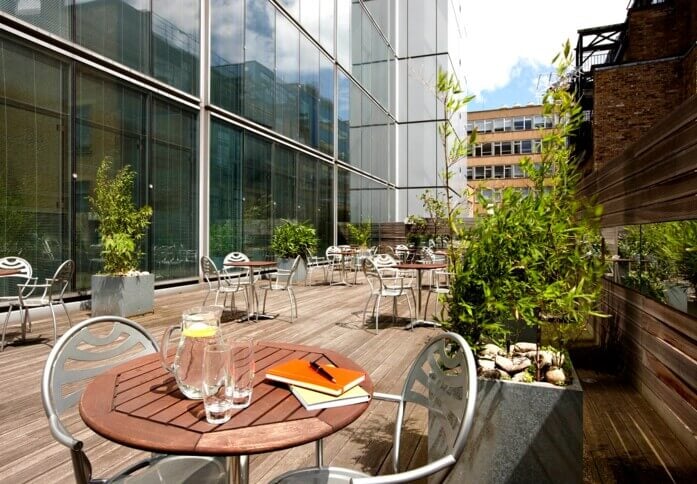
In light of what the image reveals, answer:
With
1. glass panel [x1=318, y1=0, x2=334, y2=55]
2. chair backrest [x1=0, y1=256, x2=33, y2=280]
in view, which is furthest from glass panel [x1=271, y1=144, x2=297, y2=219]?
chair backrest [x1=0, y1=256, x2=33, y2=280]

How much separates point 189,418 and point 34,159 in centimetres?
608

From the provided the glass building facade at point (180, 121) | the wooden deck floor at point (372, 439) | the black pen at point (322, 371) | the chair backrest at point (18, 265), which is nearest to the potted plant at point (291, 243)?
the glass building facade at point (180, 121)

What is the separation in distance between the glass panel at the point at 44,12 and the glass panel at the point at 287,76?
5270 millimetres

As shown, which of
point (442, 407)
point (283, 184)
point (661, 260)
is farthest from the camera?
point (283, 184)

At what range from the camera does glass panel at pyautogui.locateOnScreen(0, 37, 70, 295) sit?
539 cm

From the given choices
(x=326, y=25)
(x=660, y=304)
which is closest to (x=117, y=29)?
(x=660, y=304)

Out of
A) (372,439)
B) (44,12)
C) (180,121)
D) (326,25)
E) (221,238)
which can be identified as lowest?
(372,439)

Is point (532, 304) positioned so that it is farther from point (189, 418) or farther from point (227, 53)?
point (227, 53)

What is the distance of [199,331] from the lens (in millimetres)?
1158

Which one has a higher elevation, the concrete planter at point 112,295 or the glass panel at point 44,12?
the glass panel at point 44,12

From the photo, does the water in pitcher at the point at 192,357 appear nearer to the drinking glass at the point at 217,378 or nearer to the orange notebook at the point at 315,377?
Answer: the drinking glass at the point at 217,378

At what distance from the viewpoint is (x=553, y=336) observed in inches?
75.3

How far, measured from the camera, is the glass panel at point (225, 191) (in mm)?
8797

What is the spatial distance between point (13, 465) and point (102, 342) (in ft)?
4.01
